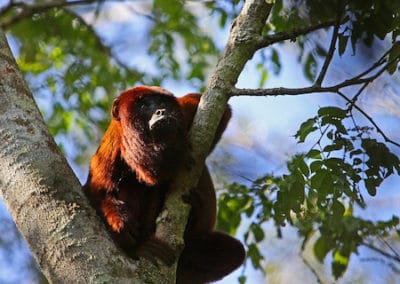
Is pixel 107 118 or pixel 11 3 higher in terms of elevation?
pixel 11 3

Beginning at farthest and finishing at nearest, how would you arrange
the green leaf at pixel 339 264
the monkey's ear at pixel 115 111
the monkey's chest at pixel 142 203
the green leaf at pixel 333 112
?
the green leaf at pixel 339 264, the monkey's ear at pixel 115 111, the monkey's chest at pixel 142 203, the green leaf at pixel 333 112

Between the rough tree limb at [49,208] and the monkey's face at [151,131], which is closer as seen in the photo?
the rough tree limb at [49,208]

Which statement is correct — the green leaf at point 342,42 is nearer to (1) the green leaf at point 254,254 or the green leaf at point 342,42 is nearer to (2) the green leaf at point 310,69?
(2) the green leaf at point 310,69

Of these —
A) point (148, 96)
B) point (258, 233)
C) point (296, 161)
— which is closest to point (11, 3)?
point (148, 96)

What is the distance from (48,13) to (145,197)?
4.20 metres

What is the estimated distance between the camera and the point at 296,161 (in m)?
3.97

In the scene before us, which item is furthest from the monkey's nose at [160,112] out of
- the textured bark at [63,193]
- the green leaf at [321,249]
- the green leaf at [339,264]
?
the green leaf at [339,264]

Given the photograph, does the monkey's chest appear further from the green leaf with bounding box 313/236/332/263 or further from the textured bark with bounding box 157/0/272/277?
the green leaf with bounding box 313/236/332/263

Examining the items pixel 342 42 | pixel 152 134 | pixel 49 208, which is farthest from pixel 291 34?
pixel 49 208

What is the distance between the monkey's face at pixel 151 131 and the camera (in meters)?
4.12

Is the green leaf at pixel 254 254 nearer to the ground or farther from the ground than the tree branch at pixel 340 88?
nearer to the ground

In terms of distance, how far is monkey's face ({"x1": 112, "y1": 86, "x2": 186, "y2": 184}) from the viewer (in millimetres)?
4117

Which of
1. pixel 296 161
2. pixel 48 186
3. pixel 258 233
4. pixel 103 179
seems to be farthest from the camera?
pixel 258 233

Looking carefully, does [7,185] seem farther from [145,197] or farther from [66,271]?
[145,197]
